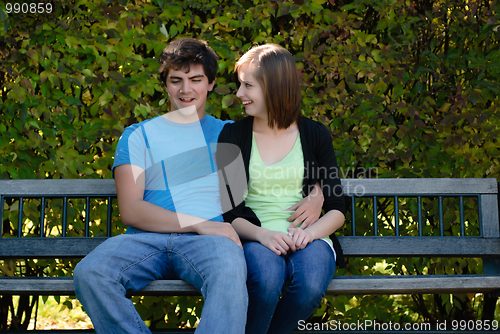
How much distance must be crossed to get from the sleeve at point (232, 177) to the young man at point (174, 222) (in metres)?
0.05

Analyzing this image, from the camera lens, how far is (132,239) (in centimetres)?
211

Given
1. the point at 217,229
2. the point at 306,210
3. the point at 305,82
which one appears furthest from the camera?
the point at 305,82

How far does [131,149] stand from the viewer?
2.32m

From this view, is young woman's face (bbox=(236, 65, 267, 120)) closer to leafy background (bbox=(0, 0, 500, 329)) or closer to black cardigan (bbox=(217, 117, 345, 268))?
black cardigan (bbox=(217, 117, 345, 268))

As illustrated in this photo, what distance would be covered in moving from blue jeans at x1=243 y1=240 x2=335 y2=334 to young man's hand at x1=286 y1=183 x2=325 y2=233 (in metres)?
0.16

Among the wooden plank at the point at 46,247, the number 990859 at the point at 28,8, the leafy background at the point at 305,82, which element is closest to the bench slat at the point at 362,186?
the leafy background at the point at 305,82

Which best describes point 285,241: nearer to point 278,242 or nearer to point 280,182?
point 278,242

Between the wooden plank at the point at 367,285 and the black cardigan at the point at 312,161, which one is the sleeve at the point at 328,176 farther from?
the wooden plank at the point at 367,285

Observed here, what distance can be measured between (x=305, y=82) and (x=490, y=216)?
132cm

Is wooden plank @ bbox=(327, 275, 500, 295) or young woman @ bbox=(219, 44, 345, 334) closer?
young woman @ bbox=(219, 44, 345, 334)

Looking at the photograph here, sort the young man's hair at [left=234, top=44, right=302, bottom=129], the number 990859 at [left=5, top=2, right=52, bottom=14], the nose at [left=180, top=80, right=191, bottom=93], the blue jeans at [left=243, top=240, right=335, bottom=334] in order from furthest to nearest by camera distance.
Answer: the number 990859 at [left=5, top=2, right=52, bottom=14] < the nose at [left=180, top=80, right=191, bottom=93] < the young man's hair at [left=234, top=44, right=302, bottom=129] < the blue jeans at [left=243, top=240, right=335, bottom=334]

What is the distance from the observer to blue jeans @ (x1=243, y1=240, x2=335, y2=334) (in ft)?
6.52

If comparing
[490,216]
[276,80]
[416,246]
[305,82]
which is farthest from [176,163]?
[490,216]

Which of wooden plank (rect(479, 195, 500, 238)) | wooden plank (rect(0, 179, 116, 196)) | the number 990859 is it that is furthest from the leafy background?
wooden plank (rect(479, 195, 500, 238))
